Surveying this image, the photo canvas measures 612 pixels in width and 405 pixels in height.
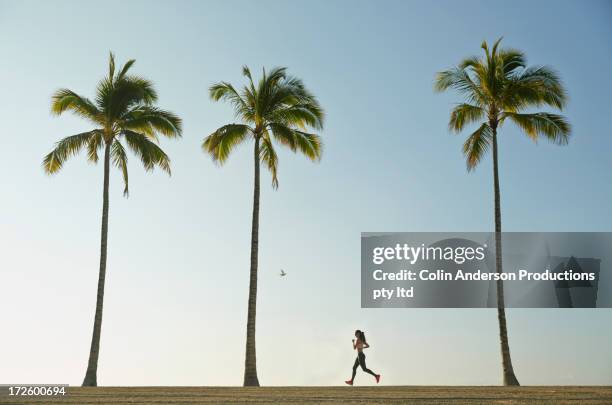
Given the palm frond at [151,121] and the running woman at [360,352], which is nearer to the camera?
the running woman at [360,352]

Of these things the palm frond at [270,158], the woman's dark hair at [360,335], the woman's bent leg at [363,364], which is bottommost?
the woman's bent leg at [363,364]

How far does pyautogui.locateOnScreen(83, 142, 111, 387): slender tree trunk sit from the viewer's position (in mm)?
27875

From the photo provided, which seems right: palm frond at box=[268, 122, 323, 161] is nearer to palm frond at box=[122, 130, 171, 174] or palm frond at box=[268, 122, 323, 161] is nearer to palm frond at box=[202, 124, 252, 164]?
palm frond at box=[202, 124, 252, 164]

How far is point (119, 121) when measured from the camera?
3114 centimetres

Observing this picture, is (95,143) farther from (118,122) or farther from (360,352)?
(360,352)

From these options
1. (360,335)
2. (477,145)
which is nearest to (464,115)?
(477,145)

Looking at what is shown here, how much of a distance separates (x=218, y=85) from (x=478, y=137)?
11.1 metres

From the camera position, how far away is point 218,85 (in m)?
30.6

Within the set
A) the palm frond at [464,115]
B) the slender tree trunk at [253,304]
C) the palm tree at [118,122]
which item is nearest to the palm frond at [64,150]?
the palm tree at [118,122]

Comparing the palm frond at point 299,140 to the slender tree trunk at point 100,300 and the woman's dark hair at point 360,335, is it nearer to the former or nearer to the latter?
the slender tree trunk at point 100,300

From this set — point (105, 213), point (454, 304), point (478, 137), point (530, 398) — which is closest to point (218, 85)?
point (105, 213)

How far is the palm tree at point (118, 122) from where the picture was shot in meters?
30.9

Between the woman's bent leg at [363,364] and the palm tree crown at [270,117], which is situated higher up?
the palm tree crown at [270,117]

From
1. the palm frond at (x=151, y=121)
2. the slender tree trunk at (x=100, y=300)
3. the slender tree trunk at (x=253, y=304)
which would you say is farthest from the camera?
the palm frond at (x=151, y=121)
